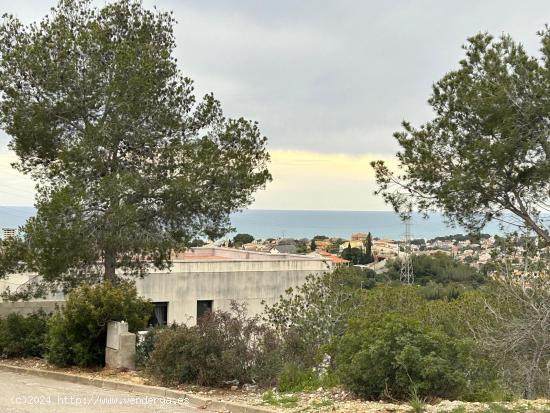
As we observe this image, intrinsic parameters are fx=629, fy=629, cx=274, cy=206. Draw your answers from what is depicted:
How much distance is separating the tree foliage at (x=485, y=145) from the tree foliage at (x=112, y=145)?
422 centimetres

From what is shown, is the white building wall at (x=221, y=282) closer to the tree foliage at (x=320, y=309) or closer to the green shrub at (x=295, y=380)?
the tree foliage at (x=320, y=309)

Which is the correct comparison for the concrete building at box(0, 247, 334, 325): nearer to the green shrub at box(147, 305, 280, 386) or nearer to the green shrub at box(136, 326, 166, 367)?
the green shrub at box(136, 326, 166, 367)

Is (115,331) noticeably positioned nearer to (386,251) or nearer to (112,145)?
(112,145)

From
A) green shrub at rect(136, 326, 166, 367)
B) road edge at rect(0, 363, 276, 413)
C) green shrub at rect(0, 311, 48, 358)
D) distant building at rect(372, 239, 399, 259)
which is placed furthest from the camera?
distant building at rect(372, 239, 399, 259)

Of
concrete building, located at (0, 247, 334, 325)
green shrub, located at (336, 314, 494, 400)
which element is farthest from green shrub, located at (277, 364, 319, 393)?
concrete building, located at (0, 247, 334, 325)

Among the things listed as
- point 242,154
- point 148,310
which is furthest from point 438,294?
point 148,310

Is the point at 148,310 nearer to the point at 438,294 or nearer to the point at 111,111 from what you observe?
the point at 111,111

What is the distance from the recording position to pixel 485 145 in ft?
45.6

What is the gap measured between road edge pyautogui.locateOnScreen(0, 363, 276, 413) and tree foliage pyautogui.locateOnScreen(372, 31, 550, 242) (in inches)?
303

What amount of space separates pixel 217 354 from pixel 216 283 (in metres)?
22.5

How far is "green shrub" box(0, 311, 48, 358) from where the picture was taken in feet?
49.6

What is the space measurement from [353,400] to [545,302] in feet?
18.0

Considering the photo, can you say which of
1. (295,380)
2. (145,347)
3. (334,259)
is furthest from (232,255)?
(295,380)

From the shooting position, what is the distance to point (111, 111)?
15.9 meters
